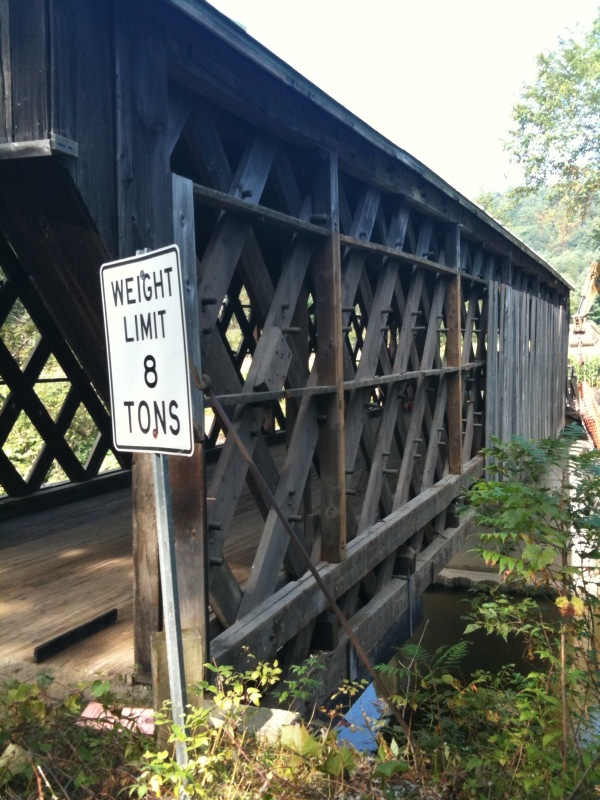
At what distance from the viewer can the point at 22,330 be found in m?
16.2

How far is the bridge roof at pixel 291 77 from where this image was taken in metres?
3.40

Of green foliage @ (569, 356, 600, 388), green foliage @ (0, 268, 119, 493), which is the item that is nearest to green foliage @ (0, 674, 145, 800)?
green foliage @ (0, 268, 119, 493)

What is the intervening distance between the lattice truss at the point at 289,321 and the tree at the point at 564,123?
31858mm

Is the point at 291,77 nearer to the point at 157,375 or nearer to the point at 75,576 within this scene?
the point at 157,375

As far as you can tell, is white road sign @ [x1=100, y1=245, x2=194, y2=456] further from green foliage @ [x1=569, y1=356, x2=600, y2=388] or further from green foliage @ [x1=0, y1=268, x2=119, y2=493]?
green foliage @ [x1=569, y1=356, x2=600, y2=388]

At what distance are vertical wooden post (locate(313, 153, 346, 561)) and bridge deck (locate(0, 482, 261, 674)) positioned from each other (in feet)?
2.28

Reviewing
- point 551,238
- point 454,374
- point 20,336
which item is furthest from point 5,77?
point 551,238

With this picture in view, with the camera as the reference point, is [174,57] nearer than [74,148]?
No

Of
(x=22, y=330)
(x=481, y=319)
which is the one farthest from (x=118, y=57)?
(x=22, y=330)

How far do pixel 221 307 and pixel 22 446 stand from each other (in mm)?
11048

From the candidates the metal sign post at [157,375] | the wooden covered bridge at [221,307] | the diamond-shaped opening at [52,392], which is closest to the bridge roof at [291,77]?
the wooden covered bridge at [221,307]

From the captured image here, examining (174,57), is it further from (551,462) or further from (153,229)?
(551,462)

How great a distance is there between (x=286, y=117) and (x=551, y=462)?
8.72ft

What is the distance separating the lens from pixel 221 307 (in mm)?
5820
